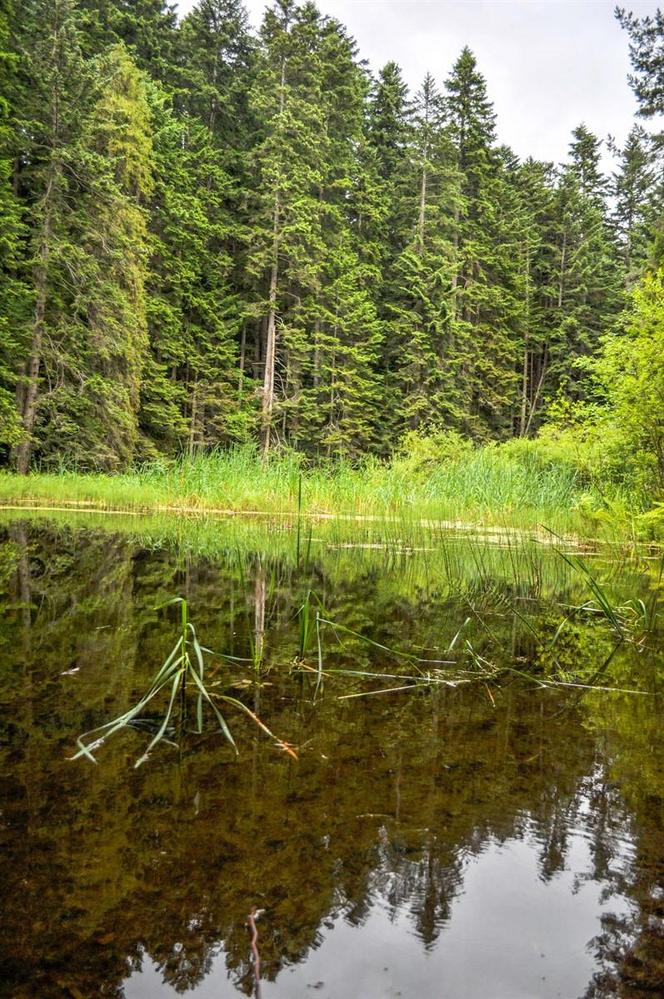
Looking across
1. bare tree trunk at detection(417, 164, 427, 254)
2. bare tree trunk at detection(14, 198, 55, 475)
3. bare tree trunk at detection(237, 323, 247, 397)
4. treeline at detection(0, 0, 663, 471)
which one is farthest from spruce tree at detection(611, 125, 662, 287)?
bare tree trunk at detection(14, 198, 55, 475)

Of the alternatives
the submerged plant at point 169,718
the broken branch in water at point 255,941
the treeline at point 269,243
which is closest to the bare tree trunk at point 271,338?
the treeline at point 269,243

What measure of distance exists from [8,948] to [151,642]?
6.16 feet

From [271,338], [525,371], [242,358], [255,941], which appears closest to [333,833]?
[255,941]

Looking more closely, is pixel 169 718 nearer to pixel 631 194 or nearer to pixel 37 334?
pixel 37 334

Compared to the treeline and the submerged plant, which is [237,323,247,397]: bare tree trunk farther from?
the submerged plant

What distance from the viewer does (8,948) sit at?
978 mm

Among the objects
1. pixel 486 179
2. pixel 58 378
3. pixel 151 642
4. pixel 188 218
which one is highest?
pixel 486 179

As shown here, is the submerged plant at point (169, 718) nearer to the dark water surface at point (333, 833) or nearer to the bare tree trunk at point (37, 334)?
the dark water surface at point (333, 833)

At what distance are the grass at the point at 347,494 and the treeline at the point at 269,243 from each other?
2817 millimetres

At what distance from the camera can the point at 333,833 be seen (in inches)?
52.4

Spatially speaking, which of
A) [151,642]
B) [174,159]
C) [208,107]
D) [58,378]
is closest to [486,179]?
[208,107]

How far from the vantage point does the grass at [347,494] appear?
9.16 meters

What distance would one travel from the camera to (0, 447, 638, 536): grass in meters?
9.16

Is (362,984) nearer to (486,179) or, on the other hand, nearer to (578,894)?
(578,894)
